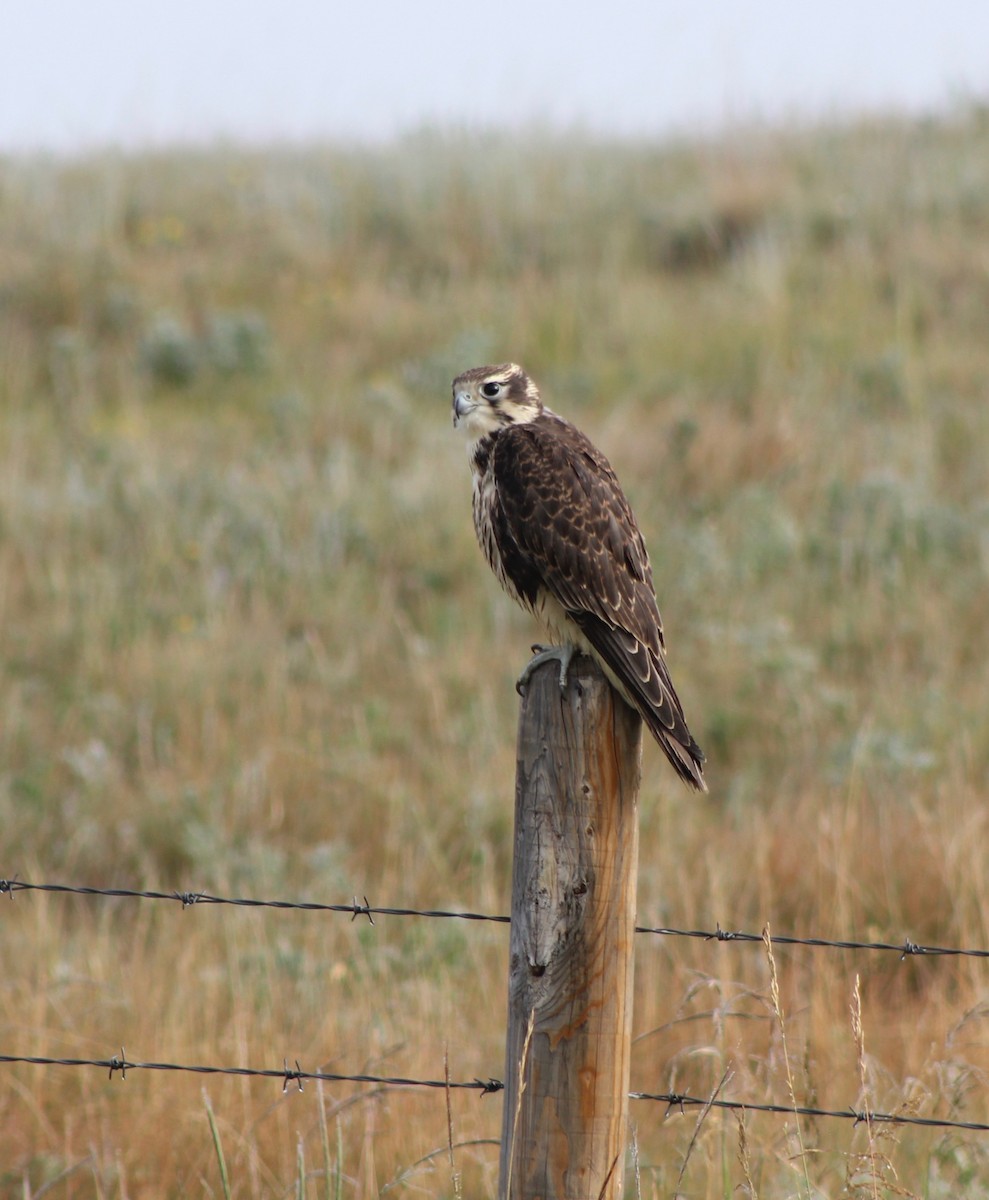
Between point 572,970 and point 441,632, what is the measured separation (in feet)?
16.9

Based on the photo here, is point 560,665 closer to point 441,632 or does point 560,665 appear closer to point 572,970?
point 572,970

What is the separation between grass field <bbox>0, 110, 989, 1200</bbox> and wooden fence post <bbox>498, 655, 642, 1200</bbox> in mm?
275

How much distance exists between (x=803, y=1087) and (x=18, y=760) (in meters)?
3.96

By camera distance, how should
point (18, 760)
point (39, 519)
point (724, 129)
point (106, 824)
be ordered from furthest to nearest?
1. point (724, 129)
2. point (39, 519)
3. point (18, 760)
4. point (106, 824)

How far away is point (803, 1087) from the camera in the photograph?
3.75m

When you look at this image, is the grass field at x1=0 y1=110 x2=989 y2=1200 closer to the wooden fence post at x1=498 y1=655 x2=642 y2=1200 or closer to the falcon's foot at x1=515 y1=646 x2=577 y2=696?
the wooden fence post at x1=498 y1=655 x2=642 y2=1200

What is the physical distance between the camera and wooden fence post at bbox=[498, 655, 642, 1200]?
8.04ft

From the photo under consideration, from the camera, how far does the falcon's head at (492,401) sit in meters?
4.13

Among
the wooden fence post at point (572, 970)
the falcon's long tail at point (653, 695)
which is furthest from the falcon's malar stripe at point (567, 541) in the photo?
the wooden fence post at point (572, 970)

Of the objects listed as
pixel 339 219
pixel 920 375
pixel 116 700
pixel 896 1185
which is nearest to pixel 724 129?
pixel 339 219

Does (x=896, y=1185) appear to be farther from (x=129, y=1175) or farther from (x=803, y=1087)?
(x=129, y=1175)

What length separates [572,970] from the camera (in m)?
2.47

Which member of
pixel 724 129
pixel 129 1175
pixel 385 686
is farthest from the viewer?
pixel 724 129

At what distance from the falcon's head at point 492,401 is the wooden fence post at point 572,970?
1761 millimetres
